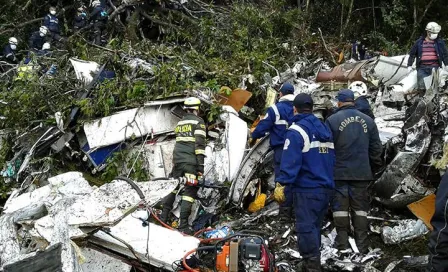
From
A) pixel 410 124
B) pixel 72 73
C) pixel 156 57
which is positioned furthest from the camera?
pixel 156 57

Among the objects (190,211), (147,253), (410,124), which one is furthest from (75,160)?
(410,124)

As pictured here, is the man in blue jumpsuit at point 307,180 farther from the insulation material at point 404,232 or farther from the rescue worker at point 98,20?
the rescue worker at point 98,20

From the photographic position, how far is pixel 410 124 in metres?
5.48

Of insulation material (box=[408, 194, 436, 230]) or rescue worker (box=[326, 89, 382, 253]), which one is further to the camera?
insulation material (box=[408, 194, 436, 230])

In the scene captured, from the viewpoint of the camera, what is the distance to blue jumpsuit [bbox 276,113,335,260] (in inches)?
160

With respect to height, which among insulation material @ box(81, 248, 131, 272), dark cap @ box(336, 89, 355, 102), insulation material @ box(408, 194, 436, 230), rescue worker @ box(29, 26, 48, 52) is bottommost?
insulation material @ box(81, 248, 131, 272)

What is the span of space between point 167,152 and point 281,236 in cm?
192

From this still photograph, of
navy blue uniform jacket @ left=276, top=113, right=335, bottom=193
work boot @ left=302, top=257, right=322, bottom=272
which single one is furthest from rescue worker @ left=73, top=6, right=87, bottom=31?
work boot @ left=302, top=257, right=322, bottom=272

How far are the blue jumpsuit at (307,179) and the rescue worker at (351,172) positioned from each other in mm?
502

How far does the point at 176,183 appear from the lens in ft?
13.4

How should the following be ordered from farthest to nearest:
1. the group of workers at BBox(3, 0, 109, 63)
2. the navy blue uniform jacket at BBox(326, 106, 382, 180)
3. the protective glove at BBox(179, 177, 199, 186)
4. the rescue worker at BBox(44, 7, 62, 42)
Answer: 1. the rescue worker at BBox(44, 7, 62, 42)
2. the group of workers at BBox(3, 0, 109, 63)
3. the protective glove at BBox(179, 177, 199, 186)
4. the navy blue uniform jacket at BBox(326, 106, 382, 180)

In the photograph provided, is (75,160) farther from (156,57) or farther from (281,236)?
(281,236)

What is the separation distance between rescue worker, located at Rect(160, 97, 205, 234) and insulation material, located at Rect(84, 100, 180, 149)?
1014 mm

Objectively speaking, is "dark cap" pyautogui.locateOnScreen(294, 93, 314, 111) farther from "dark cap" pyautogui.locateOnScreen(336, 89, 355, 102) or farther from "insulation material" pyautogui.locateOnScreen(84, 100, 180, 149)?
"insulation material" pyautogui.locateOnScreen(84, 100, 180, 149)
